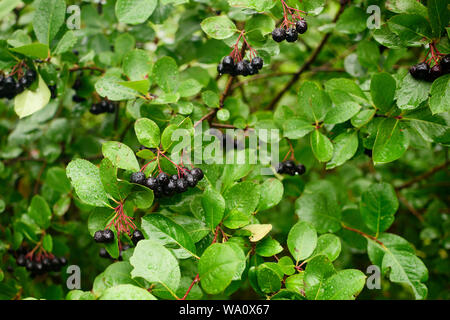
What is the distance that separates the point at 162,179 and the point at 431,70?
36.9 inches

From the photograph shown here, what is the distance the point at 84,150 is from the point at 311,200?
1.34 meters

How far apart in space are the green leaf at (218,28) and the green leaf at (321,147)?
19.3 inches

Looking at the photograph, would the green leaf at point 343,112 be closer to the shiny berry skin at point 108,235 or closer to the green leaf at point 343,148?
the green leaf at point 343,148

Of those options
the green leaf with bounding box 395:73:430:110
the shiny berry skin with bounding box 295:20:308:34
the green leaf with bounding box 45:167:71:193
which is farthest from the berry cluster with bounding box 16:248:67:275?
the green leaf with bounding box 395:73:430:110

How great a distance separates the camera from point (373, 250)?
136 cm

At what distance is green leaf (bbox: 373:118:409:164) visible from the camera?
119 cm

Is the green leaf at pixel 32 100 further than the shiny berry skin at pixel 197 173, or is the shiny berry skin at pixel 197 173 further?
the green leaf at pixel 32 100

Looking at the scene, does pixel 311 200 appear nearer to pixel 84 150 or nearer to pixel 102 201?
pixel 102 201

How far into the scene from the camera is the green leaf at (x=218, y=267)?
0.90 meters

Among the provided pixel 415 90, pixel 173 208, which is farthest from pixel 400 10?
pixel 173 208

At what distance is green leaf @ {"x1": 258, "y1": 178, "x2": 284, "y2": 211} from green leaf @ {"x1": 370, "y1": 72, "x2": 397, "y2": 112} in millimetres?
464

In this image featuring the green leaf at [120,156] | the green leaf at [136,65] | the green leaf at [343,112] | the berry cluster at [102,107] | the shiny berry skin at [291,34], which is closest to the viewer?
the green leaf at [120,156]

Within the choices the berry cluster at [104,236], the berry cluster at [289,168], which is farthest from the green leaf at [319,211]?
the berry cluster at [104,236]

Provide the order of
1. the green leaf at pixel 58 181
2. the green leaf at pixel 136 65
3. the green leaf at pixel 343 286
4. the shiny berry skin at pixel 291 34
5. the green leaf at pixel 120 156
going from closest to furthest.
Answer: the green leaf at pixel 343 286, the green leaf at pixel 120 156, the shiny berry skin at pixel 291 34, the green leaf at pixel 136 65, the green leaf at pixel 58 181
